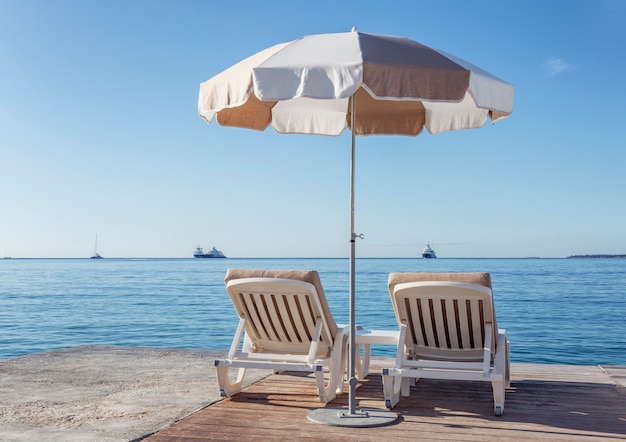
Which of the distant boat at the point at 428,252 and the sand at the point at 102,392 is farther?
the distant boat at the point at 428,252

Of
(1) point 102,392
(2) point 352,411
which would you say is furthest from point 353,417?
(1) point 102,392

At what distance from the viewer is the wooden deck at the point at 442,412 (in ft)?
12.8

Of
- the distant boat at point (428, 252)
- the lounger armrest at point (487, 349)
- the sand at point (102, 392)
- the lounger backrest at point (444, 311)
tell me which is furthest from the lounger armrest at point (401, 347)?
the distant boat at point (428, 252)

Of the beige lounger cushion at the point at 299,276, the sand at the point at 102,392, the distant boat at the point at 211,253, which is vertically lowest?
the distant boat at the point at 211,253

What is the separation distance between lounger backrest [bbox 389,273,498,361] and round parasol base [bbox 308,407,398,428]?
0.71 m

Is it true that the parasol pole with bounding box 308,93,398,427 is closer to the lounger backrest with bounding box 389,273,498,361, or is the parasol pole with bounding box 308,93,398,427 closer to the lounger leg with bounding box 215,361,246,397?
the lounger backrest with bounding box 389,273,498,361

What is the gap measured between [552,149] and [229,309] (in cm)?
1763

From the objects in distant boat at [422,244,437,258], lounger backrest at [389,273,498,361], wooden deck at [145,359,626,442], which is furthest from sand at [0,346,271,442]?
distant boat at [422,244,437,258]

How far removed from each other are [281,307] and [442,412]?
1.31 m

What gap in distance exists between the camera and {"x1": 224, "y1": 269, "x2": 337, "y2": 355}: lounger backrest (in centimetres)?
467

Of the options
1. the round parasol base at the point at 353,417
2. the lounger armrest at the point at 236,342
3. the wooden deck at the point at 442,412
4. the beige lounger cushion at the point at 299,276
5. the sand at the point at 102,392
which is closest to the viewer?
the wooden deck at the point at 442,412

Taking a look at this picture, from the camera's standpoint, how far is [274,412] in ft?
14.6

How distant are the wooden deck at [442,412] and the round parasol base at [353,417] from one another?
5 centimetres

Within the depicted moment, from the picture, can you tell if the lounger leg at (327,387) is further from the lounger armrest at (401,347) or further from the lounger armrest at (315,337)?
the lounger armrest at (401,347)
